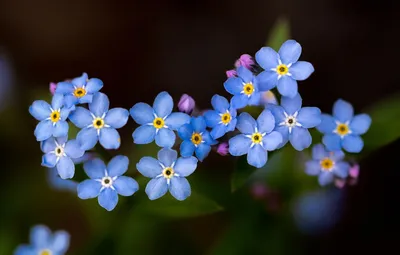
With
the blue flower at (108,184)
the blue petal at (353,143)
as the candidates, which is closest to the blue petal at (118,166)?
the blue flower at (108,184)

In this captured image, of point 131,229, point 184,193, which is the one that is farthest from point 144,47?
point 184,193

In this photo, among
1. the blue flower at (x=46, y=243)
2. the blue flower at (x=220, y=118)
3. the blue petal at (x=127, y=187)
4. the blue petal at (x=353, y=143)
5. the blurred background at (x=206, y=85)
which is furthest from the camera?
the blurred background at (x=206, y=85)

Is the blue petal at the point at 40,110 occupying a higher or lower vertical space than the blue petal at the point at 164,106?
lower

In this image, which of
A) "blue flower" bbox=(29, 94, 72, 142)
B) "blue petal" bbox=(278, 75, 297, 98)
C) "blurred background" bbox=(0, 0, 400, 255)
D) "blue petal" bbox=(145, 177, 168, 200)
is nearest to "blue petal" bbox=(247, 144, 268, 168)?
"blue petal" bbox=(278, 75, 297, 98)

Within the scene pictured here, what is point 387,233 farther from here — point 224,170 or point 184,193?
point 184,193

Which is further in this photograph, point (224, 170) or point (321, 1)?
point (321, 1)

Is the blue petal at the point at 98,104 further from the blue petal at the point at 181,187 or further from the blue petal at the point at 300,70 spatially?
the blue petal at the point at 300,70
